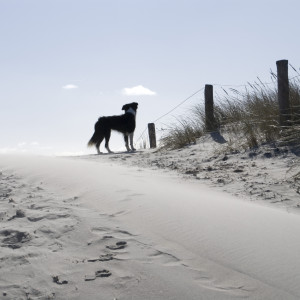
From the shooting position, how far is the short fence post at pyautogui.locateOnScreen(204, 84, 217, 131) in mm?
9484

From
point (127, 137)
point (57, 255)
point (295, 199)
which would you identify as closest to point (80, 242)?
point (57, 255)

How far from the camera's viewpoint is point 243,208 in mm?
3172

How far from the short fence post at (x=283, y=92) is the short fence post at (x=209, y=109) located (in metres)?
2.56

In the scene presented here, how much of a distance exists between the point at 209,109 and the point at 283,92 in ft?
9.68

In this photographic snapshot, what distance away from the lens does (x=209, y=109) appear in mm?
9758

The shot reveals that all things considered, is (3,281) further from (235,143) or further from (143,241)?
(235,143)

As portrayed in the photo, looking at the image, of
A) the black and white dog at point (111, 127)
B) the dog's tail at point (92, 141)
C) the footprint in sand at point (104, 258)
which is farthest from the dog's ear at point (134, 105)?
the footprint in sand at point (104, 258)

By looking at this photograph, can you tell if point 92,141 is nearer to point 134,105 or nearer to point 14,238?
point 134,105

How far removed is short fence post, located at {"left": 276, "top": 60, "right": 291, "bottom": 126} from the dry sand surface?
Answer: 2506mm

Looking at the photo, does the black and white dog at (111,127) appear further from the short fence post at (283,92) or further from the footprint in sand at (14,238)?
the footprint in sand at (14,238)

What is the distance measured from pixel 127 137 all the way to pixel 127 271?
35.9 feet

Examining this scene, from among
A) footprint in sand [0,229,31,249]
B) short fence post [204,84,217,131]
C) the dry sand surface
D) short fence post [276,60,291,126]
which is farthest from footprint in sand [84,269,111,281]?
short fence post [204,84,217,131]

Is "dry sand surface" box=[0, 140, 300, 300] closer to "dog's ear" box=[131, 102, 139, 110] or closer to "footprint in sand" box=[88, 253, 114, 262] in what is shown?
"footprint in sand" box=[88, 253, 114, 262]

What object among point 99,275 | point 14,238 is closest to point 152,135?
point 14,238
